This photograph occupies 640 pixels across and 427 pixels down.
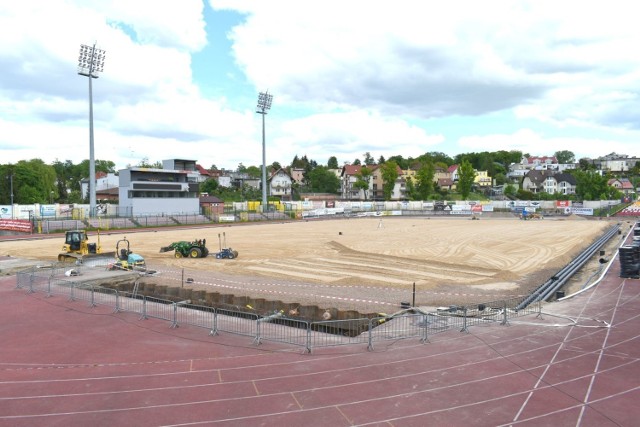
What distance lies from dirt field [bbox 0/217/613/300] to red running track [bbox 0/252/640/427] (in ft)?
36.0

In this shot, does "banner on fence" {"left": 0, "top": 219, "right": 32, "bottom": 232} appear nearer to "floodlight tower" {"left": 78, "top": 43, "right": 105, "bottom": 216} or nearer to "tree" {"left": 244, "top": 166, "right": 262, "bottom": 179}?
"floodlight tower" {"left": 78, "top": 43, "right": 105, "bottom": 216}

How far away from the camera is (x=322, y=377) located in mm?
12445

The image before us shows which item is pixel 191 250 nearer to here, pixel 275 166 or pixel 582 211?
pixel 582 211

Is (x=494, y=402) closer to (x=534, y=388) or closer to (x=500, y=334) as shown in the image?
(x=534, y=388)

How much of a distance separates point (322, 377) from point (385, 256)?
84.5ft

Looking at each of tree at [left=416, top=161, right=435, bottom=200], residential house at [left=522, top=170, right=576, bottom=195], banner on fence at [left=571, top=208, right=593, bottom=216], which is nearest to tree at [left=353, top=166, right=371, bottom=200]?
tree at [left=416, top=161, right=435, bottom=200]

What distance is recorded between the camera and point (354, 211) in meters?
105

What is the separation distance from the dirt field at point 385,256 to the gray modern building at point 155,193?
76.4 feet

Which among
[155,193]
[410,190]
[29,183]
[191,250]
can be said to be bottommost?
[191,250]

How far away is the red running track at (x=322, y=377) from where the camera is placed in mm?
10305

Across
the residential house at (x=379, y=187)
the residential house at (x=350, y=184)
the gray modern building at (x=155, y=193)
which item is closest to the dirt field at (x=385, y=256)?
the gray modern building at (x=155, y=193)

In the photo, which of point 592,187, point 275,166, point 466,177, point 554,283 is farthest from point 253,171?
point 554,283

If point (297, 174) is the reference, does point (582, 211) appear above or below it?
below

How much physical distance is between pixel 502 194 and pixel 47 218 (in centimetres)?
13368
